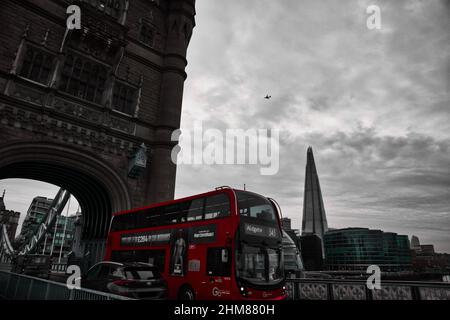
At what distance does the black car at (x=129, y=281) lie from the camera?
898cm

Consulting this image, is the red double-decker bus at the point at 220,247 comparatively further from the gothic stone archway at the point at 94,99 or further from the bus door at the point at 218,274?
the gothic stone archway at the point at 94,99

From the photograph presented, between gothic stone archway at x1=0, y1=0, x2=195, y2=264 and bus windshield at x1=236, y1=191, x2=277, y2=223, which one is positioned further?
gothic stone archway at x1=0, y1=0, x2=195, y2=264

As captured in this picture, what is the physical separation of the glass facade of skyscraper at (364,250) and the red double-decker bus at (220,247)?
11685 cm

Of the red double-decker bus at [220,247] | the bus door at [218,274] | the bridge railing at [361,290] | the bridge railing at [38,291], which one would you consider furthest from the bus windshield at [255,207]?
the bridge railing at [38,291]

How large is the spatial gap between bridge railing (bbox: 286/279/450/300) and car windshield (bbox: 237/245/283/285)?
3.28 m

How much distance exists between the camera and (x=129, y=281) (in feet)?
29.6

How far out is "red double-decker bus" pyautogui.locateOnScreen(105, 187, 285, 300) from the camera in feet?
32.1

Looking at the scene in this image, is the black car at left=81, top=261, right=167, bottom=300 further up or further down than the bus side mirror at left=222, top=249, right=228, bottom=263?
further down

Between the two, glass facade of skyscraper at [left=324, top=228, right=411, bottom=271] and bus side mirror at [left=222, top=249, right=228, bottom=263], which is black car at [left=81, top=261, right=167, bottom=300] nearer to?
bus side mirror at [left=222, top=249, right=228, bottom=263]

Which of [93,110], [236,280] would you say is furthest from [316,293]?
[93,110]

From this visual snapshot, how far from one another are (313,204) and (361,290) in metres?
163

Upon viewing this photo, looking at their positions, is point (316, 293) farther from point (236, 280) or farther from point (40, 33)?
point (40, 33)

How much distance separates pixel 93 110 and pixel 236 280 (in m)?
13.8

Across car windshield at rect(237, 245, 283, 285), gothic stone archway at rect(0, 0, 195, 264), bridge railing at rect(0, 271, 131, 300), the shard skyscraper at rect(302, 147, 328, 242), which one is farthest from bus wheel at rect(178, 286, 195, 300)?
the shard skyscraper at rect(302, 147, 328, 242)
